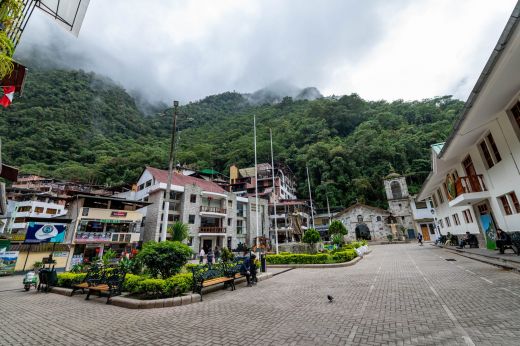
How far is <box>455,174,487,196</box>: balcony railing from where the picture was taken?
14391 millimetres

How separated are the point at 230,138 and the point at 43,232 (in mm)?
62378

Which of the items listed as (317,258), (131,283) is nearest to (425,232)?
(317,258)

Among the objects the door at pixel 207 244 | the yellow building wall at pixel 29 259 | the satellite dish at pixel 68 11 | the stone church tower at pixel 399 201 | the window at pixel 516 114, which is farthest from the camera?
the stone church tower at pixel 399 201

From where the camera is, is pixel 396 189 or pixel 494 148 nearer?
pixel 494 148

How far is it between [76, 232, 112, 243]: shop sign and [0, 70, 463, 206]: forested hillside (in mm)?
28394

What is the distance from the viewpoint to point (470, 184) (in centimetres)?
1491

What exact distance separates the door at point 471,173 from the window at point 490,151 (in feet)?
4.43

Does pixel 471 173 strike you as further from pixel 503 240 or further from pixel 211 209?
pixel 211 209

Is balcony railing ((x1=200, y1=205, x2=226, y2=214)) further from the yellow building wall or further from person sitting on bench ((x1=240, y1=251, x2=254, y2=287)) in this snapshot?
person sitting on bench ((x1=240, y1=251, x2=254, y2=287))

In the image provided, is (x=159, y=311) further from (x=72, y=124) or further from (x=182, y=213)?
(x=72, y=124)

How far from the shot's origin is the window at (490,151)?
40.8 feet

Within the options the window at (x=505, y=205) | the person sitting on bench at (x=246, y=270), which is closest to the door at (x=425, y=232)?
the window at (x=505, y=205)

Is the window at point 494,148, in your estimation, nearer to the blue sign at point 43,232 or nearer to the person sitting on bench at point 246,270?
the person sitting on bench at point 246,270

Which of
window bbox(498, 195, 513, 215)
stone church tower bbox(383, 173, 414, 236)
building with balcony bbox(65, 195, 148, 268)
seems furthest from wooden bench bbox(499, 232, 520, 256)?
stone church tower bbox(383, 173, 414, 236)
